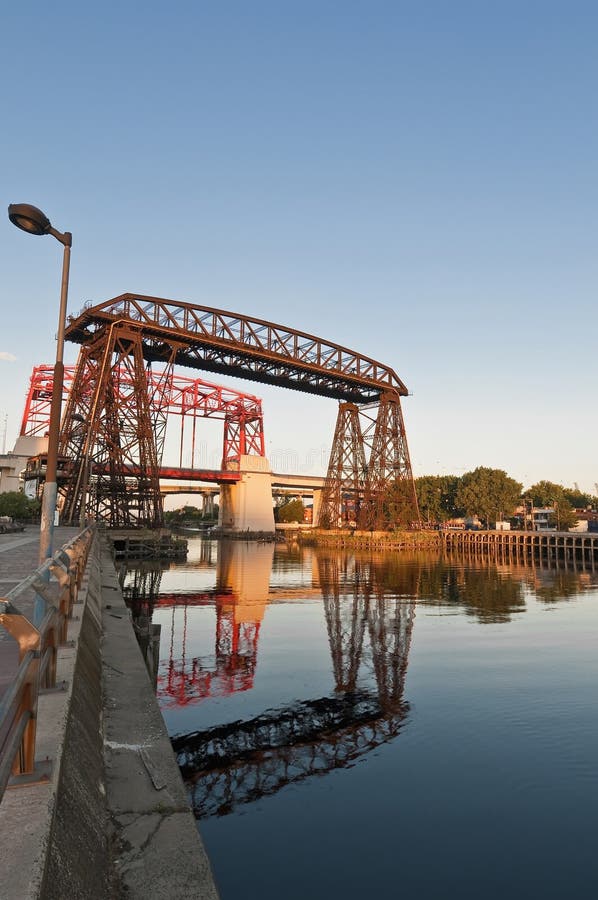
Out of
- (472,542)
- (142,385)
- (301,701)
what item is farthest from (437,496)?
(301,701)

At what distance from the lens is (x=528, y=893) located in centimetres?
629

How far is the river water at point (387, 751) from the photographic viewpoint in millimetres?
6750

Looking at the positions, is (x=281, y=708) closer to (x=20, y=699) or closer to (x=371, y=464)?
→ (x=20, y=699)

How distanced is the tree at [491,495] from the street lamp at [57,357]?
94.2 meters

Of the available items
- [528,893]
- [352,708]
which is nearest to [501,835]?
[528,893]

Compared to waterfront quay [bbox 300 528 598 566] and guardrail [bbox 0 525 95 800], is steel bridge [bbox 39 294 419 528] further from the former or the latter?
guardrail [bbox 0 525 95 800]

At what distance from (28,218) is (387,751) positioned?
35.1 ft

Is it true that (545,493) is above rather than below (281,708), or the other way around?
above

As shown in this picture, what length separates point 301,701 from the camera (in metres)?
12.3

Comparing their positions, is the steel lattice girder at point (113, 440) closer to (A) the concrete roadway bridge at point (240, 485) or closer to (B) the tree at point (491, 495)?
(A) the concrete roadway bridge at point (240, 485)

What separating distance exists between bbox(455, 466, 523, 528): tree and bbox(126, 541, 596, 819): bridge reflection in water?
202ft

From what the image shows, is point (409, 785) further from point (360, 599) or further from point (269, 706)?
point (360, 599)

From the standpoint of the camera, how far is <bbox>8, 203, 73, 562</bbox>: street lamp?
31.6 feet

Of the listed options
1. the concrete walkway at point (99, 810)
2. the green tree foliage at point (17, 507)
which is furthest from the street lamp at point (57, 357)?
the green tree foliage at point (17, 507)
